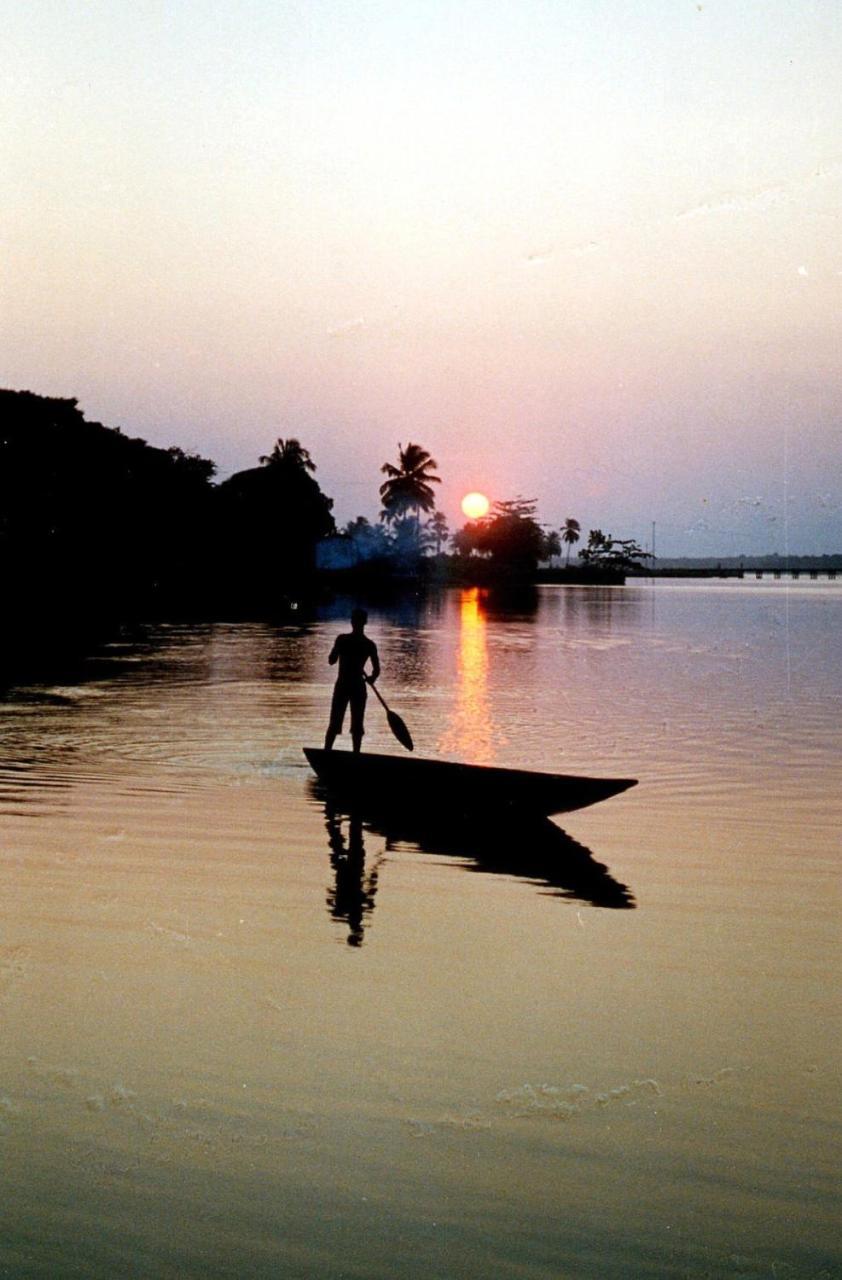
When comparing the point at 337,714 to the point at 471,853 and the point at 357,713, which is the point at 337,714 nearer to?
the point at 357,713

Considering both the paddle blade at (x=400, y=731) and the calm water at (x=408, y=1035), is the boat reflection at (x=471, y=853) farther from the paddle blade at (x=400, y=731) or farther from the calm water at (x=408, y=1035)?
the paddle blade at (x=400, y=731)

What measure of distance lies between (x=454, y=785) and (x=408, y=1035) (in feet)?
23.7

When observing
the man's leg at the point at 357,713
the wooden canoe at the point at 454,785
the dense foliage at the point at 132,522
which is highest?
the dense foliage at the point at 132,522

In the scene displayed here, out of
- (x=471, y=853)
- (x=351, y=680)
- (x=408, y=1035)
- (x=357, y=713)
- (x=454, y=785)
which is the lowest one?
(x=471, y=853)

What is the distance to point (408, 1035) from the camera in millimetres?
8773

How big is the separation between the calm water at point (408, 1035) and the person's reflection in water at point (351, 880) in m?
0.06

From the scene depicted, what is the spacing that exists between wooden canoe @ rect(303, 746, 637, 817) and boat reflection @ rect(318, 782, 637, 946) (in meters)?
0.27

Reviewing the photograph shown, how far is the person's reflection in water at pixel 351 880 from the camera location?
462 inches

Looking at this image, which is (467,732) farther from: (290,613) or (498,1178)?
(290,613)

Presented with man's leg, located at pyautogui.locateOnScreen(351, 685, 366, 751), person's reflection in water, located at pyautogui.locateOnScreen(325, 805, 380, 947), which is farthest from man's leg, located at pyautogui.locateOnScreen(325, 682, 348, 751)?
person's reflection in water, located at pyautogui.locateOnScreen(325, 805, 380, 947)

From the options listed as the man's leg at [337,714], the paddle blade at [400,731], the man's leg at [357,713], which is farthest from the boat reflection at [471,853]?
the paddle blade at [400,731]

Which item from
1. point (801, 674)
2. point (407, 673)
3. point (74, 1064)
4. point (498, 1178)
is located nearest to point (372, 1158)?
point (498, 1178)

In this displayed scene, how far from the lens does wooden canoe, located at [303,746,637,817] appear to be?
48.7 feet

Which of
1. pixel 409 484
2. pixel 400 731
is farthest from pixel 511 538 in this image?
pixel 400 731
